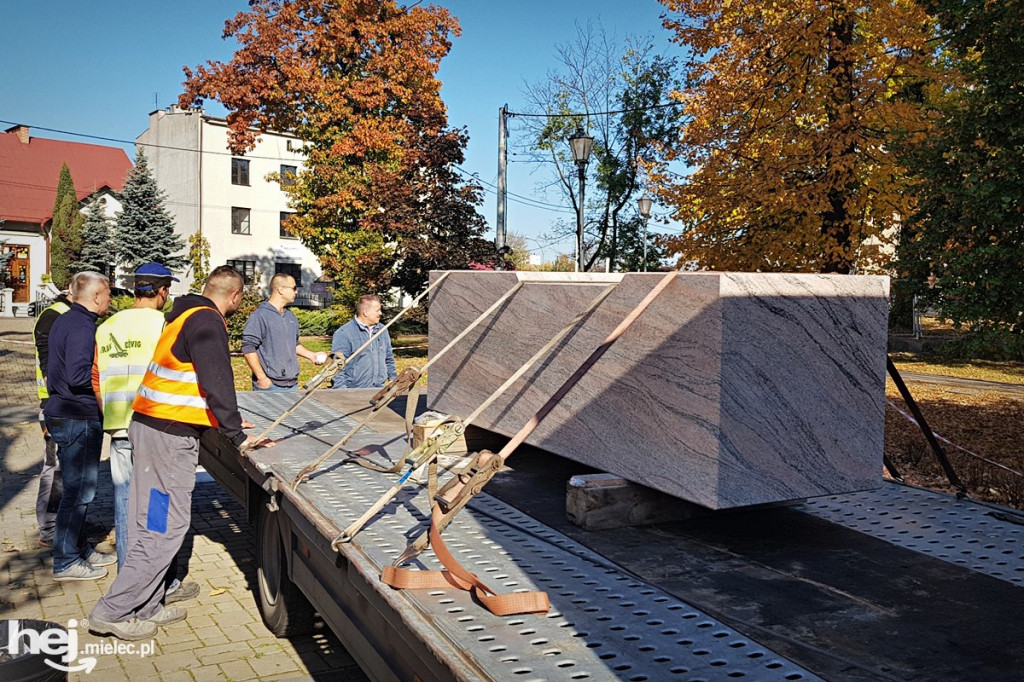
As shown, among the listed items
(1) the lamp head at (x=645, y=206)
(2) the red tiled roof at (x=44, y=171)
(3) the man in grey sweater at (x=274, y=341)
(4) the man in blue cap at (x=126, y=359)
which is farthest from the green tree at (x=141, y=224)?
(4) the man in blue cap at (x=126, y=359)

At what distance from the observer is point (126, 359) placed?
5.50 metres

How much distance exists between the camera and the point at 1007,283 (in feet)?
23.2

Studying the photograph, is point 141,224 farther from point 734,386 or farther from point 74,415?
point 734,386

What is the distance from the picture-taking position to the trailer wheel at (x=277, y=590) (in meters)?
4.75

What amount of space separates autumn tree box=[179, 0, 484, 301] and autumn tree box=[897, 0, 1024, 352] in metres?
15.1

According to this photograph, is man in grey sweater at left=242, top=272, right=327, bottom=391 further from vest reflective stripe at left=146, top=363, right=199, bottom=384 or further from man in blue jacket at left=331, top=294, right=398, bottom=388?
vest reflective stripe at left=146, top=363, right=199, bottom=384

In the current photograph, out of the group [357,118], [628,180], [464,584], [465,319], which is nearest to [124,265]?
[357,118]

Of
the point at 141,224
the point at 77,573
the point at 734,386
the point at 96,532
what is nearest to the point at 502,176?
the point at 96,532

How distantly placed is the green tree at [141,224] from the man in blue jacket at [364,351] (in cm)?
3217

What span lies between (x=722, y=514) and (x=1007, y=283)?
4605 millimetres

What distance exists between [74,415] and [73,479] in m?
0.44

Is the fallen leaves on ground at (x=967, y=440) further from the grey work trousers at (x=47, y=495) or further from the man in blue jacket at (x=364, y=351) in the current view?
the grey work trousers at (x=47, y=495)

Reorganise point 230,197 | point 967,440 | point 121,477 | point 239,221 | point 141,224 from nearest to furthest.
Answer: point 121,477 < point 967,440 < point 141,224 < point 230,197 < point 239,221

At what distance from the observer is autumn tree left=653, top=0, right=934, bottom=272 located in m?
10.5
